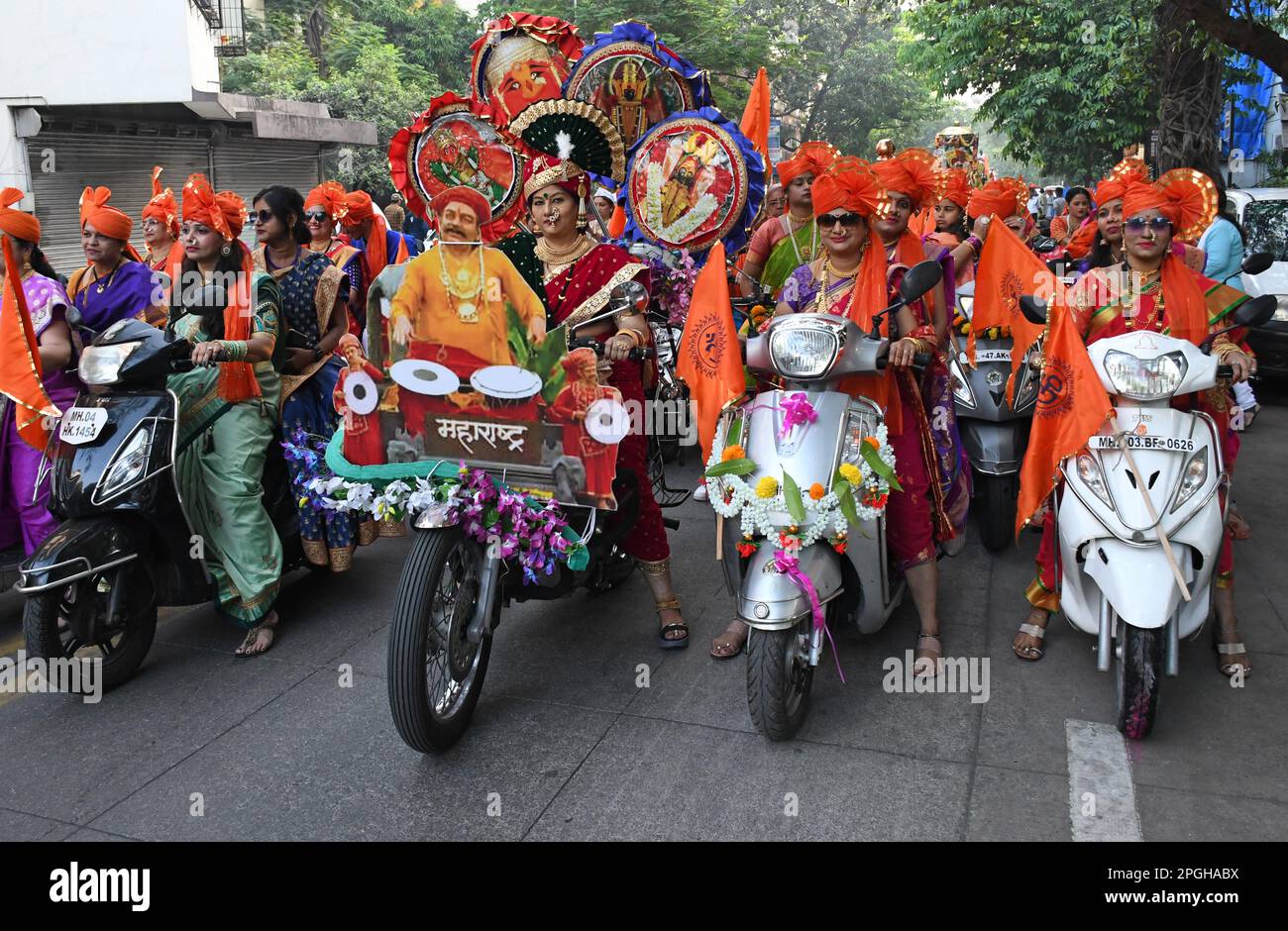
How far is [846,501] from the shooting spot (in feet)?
11.5

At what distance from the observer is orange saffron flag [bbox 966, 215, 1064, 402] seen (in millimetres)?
4098

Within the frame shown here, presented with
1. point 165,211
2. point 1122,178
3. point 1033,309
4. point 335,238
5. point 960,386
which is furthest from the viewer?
point 335,238

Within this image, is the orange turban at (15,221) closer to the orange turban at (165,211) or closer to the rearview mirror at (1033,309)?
the orange turban at (165,211)

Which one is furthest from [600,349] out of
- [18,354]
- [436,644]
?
[18,354]

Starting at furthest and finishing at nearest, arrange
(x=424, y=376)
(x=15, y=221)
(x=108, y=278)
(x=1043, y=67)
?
(x=1043, y=67) < (x=108, y=278) < (x=15, y=221) < (x=424, y=376)

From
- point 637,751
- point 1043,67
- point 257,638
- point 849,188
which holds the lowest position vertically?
point 257,638

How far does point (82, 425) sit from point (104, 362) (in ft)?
0.88

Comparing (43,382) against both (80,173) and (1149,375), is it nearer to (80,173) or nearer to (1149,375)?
(1149,375)

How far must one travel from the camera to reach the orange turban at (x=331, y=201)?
6129mm

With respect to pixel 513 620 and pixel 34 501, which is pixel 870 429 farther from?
pixel 34 501

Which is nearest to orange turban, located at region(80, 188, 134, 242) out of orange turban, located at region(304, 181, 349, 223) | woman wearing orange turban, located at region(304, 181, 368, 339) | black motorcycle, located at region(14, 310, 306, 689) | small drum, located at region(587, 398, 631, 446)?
black motorcycle, located at region(14, 310, 306, 689)

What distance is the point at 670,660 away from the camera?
435 centimetres

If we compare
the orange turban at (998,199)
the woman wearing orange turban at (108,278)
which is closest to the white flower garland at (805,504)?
the woman wearing orange turban at (108,278)
